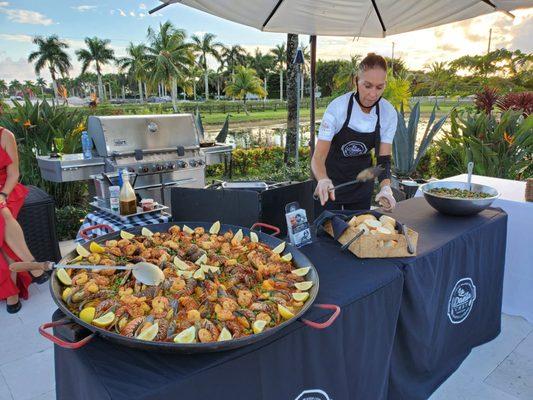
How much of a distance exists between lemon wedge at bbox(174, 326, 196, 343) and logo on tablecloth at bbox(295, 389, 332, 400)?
0.50 meters

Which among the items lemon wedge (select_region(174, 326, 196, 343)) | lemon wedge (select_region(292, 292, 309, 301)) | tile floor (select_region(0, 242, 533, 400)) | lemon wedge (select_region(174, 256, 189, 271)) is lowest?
tile floor (select_region(0, 242, 533, 400))

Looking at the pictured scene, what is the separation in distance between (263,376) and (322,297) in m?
0.39

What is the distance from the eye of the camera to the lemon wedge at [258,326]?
1052 millimetres

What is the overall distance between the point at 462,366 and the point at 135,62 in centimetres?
5047

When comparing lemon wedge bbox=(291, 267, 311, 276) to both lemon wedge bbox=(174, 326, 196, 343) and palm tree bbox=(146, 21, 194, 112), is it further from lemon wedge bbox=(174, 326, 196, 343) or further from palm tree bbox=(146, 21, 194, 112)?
palm tree bbox=(146, 21, 194, 112)

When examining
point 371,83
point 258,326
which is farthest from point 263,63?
point 258,326

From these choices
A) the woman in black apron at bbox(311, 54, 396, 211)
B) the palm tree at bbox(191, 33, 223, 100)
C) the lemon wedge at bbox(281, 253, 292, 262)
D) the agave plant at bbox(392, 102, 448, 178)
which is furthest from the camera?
the palm tree at bbox(191, 33, 223, 100)

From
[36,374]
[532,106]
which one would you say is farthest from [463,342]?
[532,106]

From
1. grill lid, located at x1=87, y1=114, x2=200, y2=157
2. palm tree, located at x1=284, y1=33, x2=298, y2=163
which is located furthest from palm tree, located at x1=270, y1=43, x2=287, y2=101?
grill lid, located at x1=87, y1=114, x2=200, y2=157

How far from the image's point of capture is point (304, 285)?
1.33m

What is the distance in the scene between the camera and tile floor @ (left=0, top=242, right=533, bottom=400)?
7.20ft

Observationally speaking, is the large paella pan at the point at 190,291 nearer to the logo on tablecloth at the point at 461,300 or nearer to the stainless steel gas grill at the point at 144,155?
the logo on tablecloth at the point at 461,300

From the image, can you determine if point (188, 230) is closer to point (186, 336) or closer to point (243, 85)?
point (186, 336)

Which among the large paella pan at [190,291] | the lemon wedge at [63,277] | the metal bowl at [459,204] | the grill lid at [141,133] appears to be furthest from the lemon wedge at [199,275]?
the grill lid at [141,133]
